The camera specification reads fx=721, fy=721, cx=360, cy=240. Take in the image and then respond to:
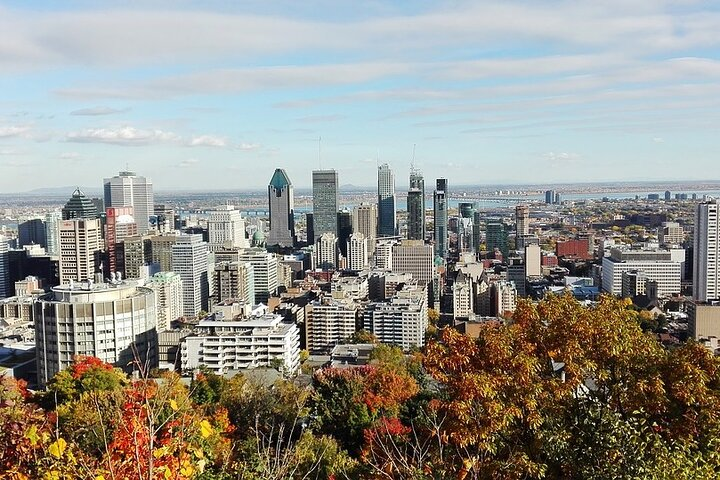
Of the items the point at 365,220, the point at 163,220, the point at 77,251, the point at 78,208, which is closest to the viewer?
the point at 77,251

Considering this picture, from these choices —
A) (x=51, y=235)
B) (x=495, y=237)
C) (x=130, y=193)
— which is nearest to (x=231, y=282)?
(x=51, y=235)

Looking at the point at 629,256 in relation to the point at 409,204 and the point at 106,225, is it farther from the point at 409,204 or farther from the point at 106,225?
the point at 106,225

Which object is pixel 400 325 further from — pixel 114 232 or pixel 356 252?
pixel 114 232

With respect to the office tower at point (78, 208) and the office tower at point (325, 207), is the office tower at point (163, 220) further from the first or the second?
the office tower at point (325, 207)

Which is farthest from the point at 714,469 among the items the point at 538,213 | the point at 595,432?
the point at 538,213

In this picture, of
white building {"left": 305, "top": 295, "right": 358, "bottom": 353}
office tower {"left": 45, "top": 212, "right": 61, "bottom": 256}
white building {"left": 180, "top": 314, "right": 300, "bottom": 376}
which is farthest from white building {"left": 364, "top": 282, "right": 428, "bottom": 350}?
office tower {"left": 45, "top": 212, "right": 61, "bottom": 256}

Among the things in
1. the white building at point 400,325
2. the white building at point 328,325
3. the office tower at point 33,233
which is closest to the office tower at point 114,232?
the office tower at point 33,233

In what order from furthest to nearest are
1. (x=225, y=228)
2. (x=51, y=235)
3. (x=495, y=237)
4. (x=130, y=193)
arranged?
(x=130, y=193) → (x=225, y=228) → (x=495, y=237) → (x=51, y=235)
